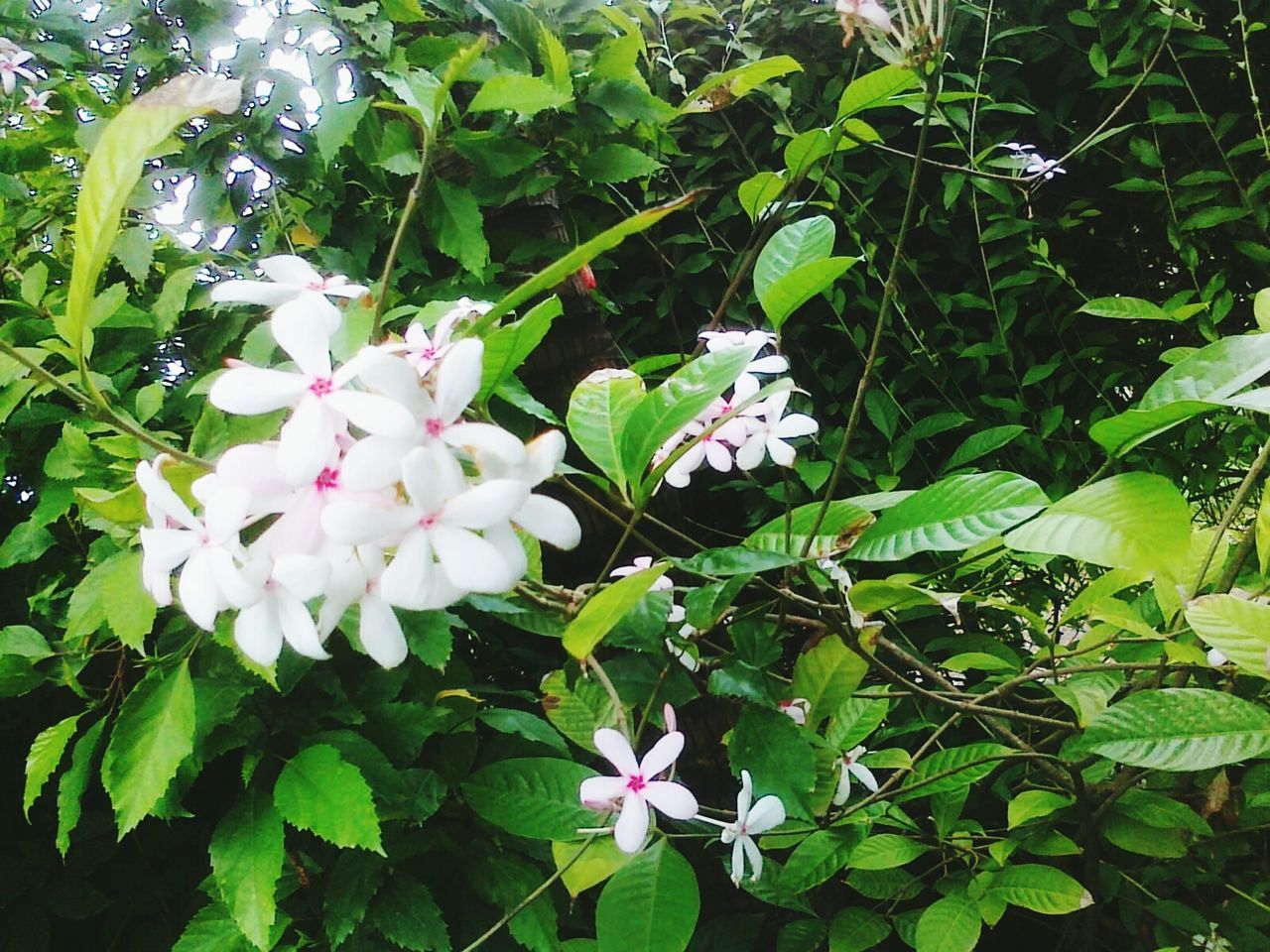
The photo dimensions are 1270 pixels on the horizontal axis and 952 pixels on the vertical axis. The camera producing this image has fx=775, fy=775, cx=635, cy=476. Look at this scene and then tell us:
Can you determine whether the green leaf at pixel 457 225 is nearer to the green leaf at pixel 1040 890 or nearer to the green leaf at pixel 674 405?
the green leaf at pixel 674 405

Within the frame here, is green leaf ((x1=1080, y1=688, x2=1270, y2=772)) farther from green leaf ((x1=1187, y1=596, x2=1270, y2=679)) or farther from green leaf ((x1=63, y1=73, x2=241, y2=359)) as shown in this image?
green leaf ((x1=63, y1=73, x2=241, y2=359))

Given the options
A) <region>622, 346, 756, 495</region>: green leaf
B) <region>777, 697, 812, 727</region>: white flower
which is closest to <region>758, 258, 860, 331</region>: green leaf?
<region>622, 346, 756, 495</region>: green leaf

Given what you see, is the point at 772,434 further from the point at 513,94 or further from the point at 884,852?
the point at 884,852

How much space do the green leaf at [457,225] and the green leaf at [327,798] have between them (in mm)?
523

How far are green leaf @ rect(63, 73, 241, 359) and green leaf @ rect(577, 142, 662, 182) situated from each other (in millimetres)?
691

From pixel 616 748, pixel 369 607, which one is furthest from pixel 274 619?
pixel 616 748

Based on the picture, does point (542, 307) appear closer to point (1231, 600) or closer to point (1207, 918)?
point (1231, 600)

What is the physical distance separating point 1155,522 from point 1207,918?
81 centimetres

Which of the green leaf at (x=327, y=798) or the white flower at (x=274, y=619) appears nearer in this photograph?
the white flower at (x=274, y=619)

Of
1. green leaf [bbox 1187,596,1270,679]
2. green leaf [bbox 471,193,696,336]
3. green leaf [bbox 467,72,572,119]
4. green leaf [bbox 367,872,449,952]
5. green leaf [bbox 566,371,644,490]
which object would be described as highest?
green leaf [bbox 471,193,696,336]

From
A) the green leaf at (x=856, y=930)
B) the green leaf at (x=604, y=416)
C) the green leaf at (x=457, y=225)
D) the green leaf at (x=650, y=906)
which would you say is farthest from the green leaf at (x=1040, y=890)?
the green leaf at (x=457, y=225)

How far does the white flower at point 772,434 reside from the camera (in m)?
0.57

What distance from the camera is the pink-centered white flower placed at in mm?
298

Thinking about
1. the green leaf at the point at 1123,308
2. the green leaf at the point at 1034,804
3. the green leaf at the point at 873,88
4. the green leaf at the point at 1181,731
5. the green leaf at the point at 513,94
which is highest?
the green leaf at the point at 873,88
